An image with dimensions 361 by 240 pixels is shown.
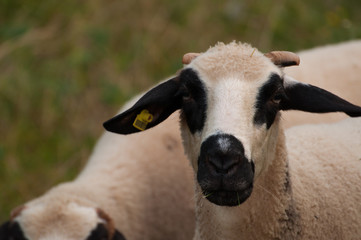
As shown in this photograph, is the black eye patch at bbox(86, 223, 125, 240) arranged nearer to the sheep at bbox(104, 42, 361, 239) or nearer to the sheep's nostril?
the sheep at bbox(104, 42, 361, 239)

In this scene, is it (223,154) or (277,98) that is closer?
(223,154)

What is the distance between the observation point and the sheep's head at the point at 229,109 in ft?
10.6

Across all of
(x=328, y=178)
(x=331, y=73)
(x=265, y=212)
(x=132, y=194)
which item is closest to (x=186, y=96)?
(x=265, y=212)

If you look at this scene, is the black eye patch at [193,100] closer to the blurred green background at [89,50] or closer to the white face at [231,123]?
the white face at [231,123]

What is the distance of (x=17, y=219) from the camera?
4.67m

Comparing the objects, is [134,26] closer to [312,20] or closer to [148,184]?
[312,20]

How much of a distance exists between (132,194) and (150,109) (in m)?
1.55

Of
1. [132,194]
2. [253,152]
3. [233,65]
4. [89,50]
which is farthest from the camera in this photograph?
[89,50]

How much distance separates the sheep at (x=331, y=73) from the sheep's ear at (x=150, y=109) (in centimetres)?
158

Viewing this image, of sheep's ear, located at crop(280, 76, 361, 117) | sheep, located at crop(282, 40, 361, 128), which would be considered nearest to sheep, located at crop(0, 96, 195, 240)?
sheep, located at crop(282, 40, 361, 128)

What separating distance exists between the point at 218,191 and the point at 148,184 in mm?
1998

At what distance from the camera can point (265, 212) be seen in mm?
3629

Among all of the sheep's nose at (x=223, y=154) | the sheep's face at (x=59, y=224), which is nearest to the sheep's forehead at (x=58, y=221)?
the sheep's face at (x=59, y=224)

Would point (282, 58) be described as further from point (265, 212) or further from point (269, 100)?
point (265, 212)
